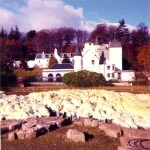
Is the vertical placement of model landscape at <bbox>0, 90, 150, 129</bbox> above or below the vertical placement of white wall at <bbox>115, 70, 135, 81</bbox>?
below

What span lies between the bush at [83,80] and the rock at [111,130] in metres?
11.9

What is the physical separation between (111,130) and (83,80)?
40.9ft

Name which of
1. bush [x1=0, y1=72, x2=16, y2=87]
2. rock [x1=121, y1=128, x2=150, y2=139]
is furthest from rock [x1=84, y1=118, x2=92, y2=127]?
bush [x1=0, y1=72, x2=16, y2=87]

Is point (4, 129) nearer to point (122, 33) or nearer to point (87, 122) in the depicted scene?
point (87, 122)

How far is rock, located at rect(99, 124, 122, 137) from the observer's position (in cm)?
645

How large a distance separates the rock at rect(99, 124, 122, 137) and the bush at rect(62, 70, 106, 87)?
39.0 ft

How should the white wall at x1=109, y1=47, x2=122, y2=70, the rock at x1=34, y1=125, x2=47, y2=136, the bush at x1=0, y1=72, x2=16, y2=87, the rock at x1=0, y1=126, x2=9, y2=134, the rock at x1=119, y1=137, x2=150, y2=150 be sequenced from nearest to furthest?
1. the rock at x1=119, y1=137, x2=150, y2=150
2. the rock at x1=34, y1=125, x2=47, y2=136
3. the rock at x1=0, y1=126, x2=9, y2=134
4. the bush at x1=0, y1=72, x2=16, y2=87
5. the white wall at x1=109, y1=47, x2=122, y2=70

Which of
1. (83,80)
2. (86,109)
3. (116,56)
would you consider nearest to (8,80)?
(83,80)

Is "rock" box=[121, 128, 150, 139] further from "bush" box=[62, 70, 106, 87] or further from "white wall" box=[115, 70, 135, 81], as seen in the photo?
"white wall" box=[115, 70, 135, 81]

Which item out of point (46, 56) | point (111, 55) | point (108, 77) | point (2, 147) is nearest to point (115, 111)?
point (2, 147)

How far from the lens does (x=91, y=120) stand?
24.1 ft

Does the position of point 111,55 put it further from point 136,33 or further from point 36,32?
point 36,32

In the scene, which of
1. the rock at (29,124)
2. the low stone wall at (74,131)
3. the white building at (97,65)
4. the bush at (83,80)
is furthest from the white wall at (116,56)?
the rock at (29,124)

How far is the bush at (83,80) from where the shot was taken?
745 inches
